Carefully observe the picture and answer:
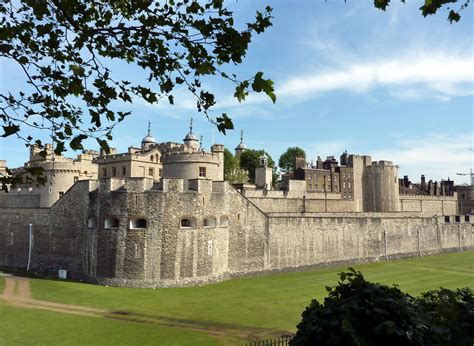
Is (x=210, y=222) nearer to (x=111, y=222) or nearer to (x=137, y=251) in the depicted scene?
(x=137, y=251)

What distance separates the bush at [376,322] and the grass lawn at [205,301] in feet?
34.8

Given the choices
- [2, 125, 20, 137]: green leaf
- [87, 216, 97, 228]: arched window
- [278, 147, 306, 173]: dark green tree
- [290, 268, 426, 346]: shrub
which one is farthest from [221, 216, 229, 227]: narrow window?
[278, 147, 306, 173]: dark green tree

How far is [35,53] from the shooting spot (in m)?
6.76

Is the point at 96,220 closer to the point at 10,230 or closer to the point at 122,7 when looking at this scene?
the point at 10,230

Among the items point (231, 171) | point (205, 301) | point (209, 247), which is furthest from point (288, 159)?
point (205, 301)

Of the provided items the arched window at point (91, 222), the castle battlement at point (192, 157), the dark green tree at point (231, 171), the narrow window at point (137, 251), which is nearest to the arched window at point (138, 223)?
the narrow window at point (137, 251)

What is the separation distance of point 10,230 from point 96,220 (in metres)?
11.9

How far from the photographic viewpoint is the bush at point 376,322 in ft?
20.0

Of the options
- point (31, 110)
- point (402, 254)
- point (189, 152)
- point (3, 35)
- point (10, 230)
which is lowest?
point (402, 254)

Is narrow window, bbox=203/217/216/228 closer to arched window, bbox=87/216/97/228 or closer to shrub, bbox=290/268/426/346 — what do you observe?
arched window, bbox=87/216/97/228

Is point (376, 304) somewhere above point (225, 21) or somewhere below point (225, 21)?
below

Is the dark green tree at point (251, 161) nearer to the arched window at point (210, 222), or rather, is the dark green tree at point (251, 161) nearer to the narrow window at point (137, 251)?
the arched window at point (210, 222)

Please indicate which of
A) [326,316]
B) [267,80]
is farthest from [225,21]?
[326,316]

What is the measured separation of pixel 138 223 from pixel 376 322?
2332cm
